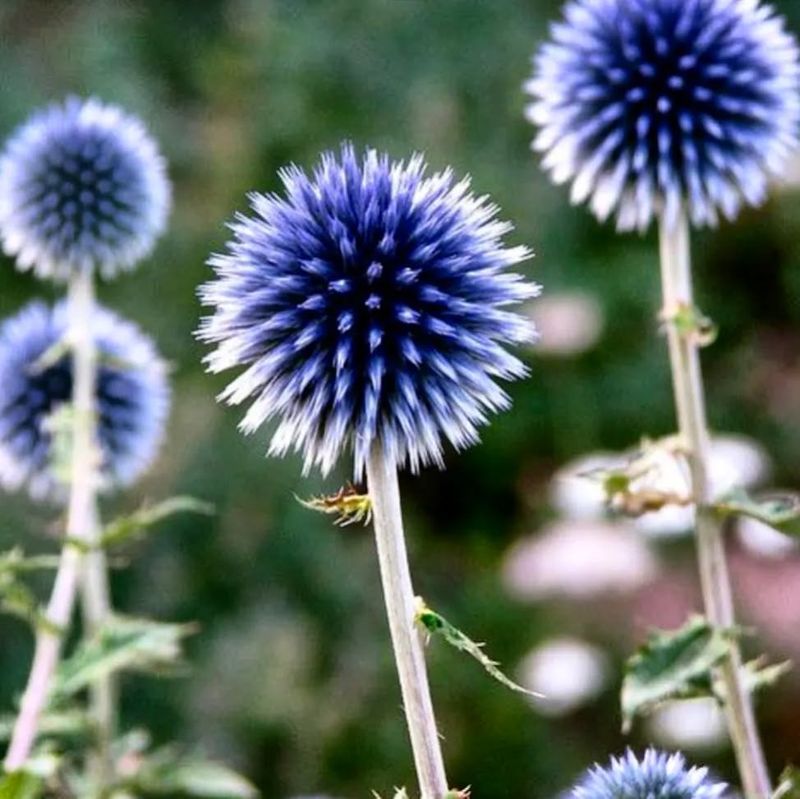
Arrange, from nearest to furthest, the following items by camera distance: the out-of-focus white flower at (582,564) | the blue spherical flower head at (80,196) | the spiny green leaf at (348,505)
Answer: the spiny green leaf at (348,505)
the blue spherical flower head at (80,196)
the out-of-focus white flower at (582,564)

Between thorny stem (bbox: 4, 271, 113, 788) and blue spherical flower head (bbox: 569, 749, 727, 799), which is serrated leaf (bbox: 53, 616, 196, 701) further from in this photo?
blue spherical flower head (bbox: 569, 749, 727, 799)

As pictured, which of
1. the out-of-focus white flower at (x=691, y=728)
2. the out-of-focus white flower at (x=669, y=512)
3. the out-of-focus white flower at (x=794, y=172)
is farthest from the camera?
the out-of-focus white flower at (x=794, y=172)

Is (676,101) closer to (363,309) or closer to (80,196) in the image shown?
(363,309)

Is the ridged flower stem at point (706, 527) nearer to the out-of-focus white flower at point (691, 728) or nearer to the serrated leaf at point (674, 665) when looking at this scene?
the serrated leaf at point (674, 665)

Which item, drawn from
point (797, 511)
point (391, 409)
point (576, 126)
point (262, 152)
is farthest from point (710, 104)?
point (262, 152)

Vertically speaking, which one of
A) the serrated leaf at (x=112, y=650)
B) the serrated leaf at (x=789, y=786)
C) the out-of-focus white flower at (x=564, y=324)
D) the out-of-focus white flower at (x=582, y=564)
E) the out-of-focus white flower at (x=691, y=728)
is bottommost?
the serrated leaf at (x=789, y=786)

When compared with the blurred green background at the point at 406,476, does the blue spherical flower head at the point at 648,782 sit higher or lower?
lower

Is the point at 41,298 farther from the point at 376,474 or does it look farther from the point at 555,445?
the point at 376,474

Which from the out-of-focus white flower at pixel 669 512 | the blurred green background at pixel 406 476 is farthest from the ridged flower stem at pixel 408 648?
the blurred green background at pixel 406 476
